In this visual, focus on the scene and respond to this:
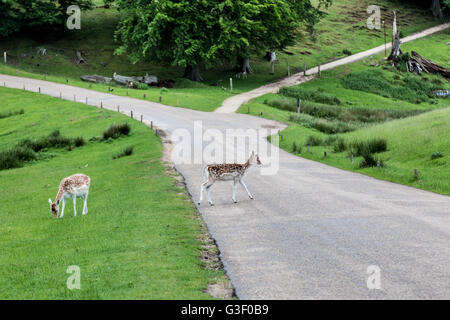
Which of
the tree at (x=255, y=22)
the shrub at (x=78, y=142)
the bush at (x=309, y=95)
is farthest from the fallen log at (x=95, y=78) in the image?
the shrub at (x=78, y=142)

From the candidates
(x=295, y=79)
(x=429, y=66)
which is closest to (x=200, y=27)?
(x=295, y=79)

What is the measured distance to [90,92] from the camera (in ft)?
212

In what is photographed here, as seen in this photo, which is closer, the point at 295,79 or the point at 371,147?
the point at 371,147

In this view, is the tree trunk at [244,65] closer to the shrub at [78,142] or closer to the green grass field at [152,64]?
the green grass field at [152,64]

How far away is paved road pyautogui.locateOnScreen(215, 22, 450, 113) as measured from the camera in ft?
195

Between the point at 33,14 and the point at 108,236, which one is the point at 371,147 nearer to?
the point at 108,236

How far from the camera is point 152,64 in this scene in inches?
3258

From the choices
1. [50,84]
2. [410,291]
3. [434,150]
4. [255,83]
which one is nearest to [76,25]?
[50,84]

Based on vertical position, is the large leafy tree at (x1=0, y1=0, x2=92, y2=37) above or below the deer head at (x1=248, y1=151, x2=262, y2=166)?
above

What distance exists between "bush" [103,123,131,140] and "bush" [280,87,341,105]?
29117mm

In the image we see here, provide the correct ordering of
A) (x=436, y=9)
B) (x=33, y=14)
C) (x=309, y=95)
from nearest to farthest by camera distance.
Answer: (x=309, y=95), (x=33, y=14), (x=436, y=9)

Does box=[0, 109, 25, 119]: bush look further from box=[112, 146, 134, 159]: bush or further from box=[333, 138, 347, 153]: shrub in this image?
box=[333, 138, 347, 153]: shrub

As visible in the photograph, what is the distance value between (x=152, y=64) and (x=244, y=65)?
14970 millimetres

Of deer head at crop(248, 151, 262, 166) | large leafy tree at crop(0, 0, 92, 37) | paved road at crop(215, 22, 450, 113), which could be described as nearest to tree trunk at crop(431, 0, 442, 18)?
paved road at crop(215, 22, 450, 113)
